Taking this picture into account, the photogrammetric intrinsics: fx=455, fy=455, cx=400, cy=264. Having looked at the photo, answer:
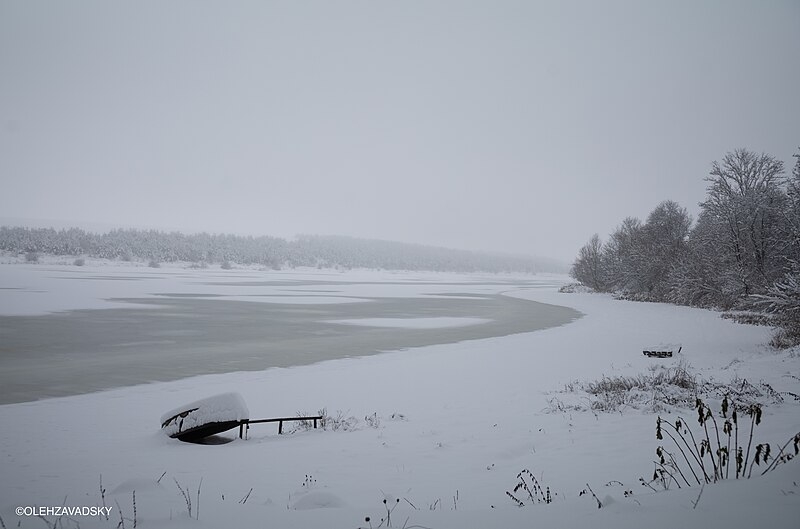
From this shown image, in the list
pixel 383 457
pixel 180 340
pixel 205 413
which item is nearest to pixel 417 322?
pixel 180 340

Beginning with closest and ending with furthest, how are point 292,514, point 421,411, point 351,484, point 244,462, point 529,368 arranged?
point 292,514 < point 351,484 < point 244,462 < point 421,411 < point 529,368

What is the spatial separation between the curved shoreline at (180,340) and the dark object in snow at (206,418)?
5138 millimetres

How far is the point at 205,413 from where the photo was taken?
788cm

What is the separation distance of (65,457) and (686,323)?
3164cm

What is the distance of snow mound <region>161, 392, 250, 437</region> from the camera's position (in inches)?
307

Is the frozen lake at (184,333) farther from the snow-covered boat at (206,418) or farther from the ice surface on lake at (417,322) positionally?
the snow-covered boat at (206,418)

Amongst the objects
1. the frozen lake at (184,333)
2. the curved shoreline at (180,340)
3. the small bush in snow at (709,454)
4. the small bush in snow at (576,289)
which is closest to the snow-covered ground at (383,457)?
the small bush in snow at (709,454)

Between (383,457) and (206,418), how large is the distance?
10.6ft

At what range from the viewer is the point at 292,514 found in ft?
13.9

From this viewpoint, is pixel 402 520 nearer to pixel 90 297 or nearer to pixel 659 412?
pixel 659 412

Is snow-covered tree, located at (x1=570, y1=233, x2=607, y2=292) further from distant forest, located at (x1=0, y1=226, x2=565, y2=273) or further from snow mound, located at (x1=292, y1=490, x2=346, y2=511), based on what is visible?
distant forest, located at (x1=0, y1=226, x2=565, y2=273)

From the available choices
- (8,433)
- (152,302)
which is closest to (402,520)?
(8,433)

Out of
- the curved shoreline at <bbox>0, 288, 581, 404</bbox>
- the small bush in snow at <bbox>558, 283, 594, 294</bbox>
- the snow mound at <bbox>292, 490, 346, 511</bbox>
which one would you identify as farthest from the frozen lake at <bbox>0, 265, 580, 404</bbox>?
the small bush in snow at <bbox>558, 283, 594, 294</bbox>

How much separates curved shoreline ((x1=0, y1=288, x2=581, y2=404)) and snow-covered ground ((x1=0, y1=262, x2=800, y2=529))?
5.42ft
